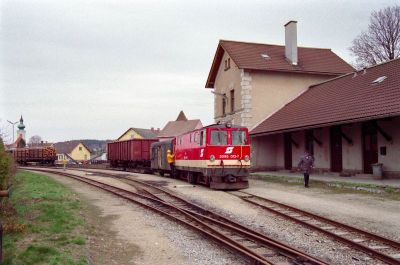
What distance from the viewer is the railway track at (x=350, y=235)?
764cm

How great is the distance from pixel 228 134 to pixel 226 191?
7.94ft

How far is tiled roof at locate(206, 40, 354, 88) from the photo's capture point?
2973cm

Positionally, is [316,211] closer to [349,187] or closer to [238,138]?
[349,187]

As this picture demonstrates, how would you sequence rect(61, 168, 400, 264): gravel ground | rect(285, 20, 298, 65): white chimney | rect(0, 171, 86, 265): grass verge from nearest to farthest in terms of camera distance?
rect(0, 171, 86, 265): grass verge < rect(61, 168, 400, 264): gravel ground < rect(285, 20, 298, 65): white chimney

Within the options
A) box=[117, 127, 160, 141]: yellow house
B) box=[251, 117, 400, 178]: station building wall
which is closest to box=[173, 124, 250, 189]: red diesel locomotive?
box=[251, 117, 400, 178]: station building wall

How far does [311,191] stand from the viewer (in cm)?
1738

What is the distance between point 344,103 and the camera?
2173 centimetres

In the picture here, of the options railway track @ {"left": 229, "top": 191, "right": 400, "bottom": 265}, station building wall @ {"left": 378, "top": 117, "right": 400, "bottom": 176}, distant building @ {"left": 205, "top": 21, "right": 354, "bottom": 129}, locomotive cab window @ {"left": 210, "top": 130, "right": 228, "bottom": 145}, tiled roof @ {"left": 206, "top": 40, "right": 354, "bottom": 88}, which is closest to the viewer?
railway track @ {"left": 229, "top": 191, "right": 400, "bottom": 265}

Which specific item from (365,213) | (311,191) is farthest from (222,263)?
(311,191)

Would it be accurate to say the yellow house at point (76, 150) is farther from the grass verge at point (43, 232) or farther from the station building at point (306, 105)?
the grass verge at point (43, 232)

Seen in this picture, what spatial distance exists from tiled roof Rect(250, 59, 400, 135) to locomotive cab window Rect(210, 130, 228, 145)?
487 cm

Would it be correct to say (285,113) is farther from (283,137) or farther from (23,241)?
(23,241)

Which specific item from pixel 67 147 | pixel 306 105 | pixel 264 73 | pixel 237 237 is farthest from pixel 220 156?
pixel 67 147

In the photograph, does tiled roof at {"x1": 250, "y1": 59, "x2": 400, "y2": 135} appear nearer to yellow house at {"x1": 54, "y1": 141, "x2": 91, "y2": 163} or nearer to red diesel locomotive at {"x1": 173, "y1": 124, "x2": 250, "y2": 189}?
red diesel locomotive at {"x1": 173, "y1": 124, "x2": 250, "y2": 189}
